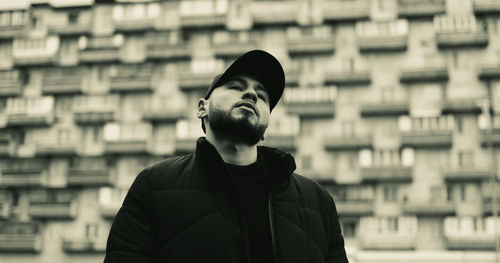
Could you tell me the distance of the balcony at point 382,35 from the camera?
40719 mm

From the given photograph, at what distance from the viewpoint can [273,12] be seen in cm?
4331

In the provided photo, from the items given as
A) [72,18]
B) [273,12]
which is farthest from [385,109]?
[72,18]

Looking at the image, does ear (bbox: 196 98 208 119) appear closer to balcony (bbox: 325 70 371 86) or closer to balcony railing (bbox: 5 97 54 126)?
balcony (bbox: 325 70 371 86)

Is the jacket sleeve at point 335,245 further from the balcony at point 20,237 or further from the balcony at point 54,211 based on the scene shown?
the balcony at point 20,237

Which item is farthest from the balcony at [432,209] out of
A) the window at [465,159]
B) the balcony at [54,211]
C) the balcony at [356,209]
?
the balcony at [54,211]

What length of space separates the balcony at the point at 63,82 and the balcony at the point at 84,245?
11374 mm

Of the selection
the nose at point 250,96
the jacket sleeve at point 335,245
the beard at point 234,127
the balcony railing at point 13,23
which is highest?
the balcony railing at point 13,23

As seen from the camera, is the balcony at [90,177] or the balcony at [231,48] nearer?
the balcony at [90,177]

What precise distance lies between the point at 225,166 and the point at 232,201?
19 cm

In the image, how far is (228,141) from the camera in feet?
10.8

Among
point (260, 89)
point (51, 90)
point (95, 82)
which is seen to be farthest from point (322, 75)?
point (260, 89)

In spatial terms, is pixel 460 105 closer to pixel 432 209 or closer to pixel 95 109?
pixel 432 209

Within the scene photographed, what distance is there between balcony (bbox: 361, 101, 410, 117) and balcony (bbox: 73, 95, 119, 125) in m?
18.4

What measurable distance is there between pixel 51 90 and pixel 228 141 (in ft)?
146
